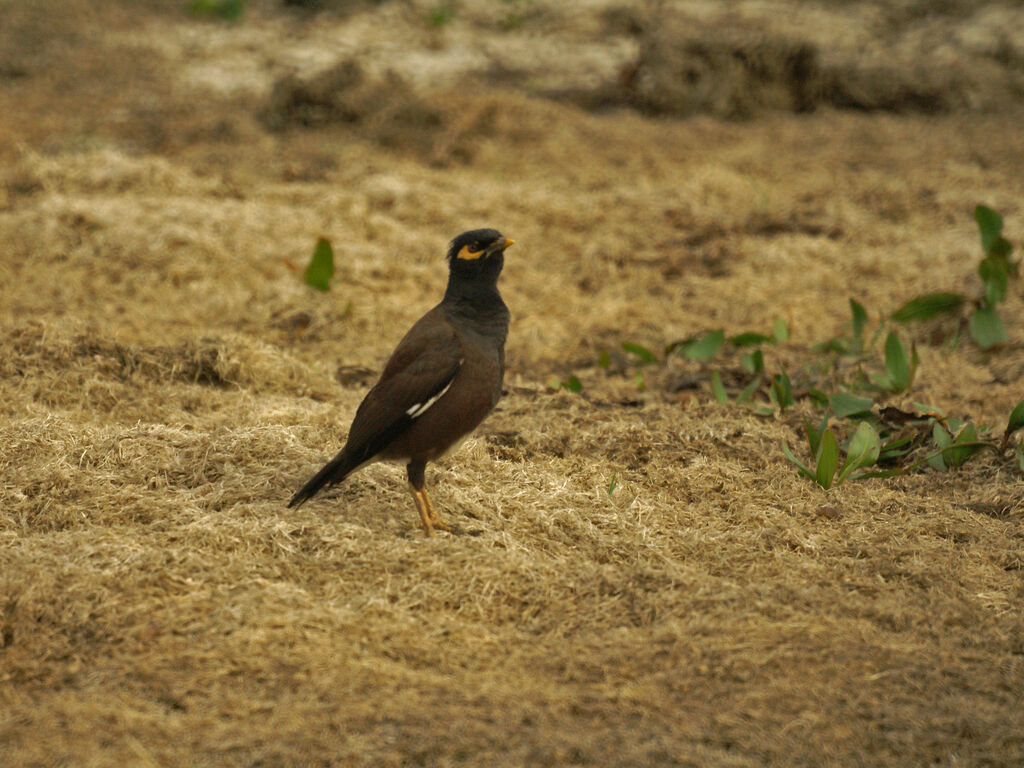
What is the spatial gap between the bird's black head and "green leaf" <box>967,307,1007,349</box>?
345 cm

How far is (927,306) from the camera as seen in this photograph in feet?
21.9

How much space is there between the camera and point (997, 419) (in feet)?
17.8

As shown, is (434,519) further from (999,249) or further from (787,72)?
(787,72)

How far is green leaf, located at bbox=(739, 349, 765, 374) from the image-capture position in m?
5.91

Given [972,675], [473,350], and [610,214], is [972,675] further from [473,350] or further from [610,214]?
[610,214]

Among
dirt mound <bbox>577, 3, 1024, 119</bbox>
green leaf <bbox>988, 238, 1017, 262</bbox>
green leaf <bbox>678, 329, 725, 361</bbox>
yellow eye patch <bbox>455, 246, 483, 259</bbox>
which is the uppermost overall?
dirt mound <bbox>577, 3, 1024, 119</bbox>

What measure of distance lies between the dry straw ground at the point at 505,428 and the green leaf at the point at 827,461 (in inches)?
3.6

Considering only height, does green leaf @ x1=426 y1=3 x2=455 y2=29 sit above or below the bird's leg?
above

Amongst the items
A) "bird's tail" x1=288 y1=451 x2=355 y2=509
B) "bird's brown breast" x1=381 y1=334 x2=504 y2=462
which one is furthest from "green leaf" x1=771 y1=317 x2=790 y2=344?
"bird's tail" x1=288 y1=451 x2=355 y2=509

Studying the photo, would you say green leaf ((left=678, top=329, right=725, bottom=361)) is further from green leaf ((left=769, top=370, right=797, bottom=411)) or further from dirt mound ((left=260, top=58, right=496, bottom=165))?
dirt mound ((left=260, top=58, right=496, bottom=165))

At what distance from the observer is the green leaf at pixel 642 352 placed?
638 centimetres

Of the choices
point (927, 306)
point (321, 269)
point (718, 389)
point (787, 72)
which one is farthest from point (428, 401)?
point (787, 72)

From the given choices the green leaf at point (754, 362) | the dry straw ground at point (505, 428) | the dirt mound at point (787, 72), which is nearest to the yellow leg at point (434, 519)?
the dry straw ground at point (505, 428)

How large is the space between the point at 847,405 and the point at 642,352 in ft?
4.71
